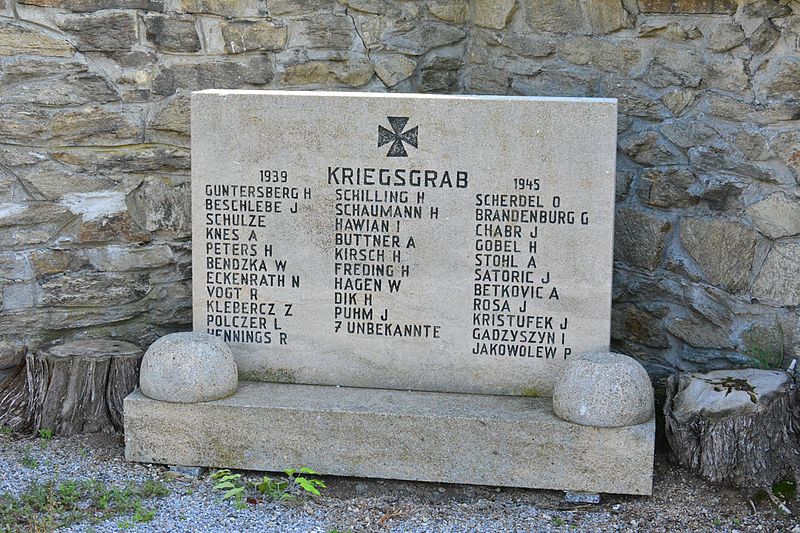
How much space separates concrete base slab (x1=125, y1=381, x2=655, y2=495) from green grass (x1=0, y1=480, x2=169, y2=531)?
0.82 ft

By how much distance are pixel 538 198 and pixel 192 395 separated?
5.58ft

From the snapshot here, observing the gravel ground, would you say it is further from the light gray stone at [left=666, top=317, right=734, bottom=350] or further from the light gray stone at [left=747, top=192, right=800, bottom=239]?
the light gray stone at [left=747, top=192, right=800, bottom=239]

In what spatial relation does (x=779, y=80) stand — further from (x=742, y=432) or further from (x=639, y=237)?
(x=742, y=432)

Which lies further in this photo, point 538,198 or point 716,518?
point 538,198

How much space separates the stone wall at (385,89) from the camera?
15.0ft

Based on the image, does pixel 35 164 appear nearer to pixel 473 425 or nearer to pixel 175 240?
pixel 175 240

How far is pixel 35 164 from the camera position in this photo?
499 centimetres

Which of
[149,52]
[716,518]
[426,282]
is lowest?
[716,518]

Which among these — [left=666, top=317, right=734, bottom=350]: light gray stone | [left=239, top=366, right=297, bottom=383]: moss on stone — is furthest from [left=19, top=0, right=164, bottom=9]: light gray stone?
[left=666, top=317, right=734, bottom=350]: light gray stone

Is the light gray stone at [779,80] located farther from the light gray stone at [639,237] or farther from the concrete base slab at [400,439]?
the concrete base slab at [400,439]

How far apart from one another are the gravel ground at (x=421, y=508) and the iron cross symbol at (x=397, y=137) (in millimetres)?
1434

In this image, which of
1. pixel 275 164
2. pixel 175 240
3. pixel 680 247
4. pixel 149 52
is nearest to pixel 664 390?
pixel 680 247

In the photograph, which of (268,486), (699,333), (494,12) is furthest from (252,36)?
(699,333)

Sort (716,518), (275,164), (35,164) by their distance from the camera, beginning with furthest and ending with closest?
1. (35,164)
2. (275,164)
3. (716,518)
